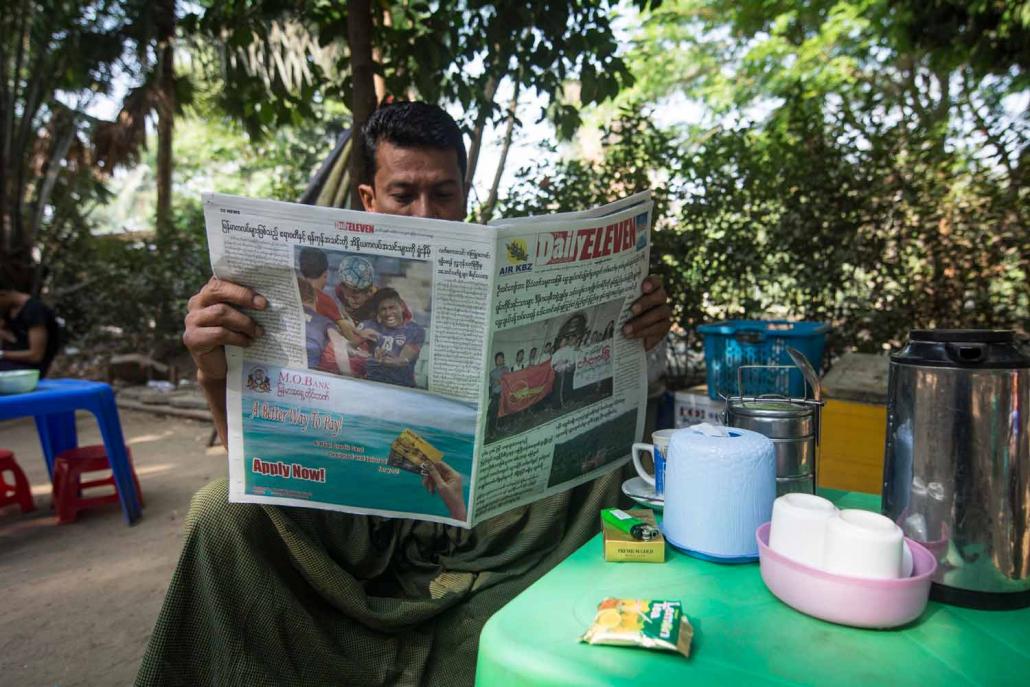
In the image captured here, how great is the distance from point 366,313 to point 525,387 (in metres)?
0.27

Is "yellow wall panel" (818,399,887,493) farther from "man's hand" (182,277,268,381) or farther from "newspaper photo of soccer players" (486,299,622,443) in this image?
"man's hand" (182,277,268,381)

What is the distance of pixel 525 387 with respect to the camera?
1.00 metres

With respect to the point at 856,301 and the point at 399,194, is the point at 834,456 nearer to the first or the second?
the point at 856,301

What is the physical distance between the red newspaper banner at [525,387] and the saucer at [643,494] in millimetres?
227

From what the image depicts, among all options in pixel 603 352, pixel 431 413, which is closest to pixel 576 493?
pixel 603 352

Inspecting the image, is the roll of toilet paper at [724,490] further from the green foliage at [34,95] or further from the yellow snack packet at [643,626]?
the green foliage at [34,95]

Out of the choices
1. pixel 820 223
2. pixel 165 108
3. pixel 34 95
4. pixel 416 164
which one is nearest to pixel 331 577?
pixel 416 164

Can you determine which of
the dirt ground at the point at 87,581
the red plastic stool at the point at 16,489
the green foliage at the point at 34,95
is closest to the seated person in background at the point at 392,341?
the dirt ground at the point at 87,581

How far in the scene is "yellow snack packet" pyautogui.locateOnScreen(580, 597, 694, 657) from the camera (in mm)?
593

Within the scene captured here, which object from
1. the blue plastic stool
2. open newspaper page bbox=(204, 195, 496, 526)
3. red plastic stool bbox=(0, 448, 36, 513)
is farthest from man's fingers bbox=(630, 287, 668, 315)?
red plastic stool bbox=(0, 448, 36, 513)

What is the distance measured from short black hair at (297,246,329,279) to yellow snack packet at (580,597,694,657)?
607 millimetres

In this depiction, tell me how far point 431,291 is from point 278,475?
1.29 feet

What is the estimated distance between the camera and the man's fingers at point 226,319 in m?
0.97

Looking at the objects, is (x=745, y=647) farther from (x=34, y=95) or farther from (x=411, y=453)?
(x=34, y=95)
